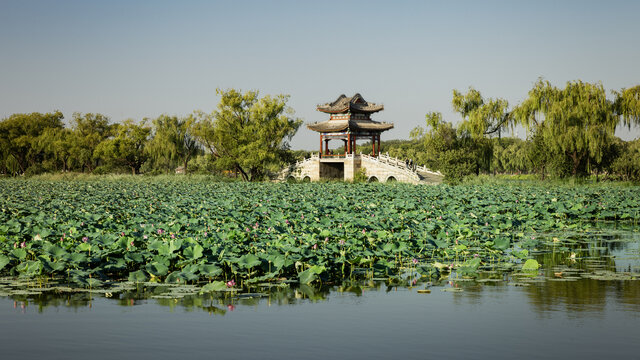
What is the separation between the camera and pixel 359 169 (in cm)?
4522

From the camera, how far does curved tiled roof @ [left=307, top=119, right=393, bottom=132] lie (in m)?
48.8

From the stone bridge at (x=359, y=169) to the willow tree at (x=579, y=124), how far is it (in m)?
7.64

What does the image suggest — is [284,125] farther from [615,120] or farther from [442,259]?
[442,259]

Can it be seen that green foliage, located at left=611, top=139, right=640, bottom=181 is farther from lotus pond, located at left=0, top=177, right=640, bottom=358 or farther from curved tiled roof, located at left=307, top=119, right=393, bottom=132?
lotus pond, located at left=0, top=177, right=640, bottom=358

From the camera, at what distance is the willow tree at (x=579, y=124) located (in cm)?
3250

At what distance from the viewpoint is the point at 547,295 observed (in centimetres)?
723

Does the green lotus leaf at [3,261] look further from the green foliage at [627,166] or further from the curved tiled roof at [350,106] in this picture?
the curved tiled roof at [350,106]

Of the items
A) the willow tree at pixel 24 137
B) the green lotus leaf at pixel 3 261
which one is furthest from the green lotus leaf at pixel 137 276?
the willow tree at pixel 24 137

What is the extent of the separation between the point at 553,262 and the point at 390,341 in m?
5.15

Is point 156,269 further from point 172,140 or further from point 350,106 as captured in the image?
point 172,140

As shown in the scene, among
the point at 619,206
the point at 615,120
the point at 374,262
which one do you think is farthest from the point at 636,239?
the point at 615,120

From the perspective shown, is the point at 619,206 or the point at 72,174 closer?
the point at 619,206

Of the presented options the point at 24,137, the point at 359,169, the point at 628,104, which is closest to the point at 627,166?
the point at 628,104

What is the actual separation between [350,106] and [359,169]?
5958 millimetres
